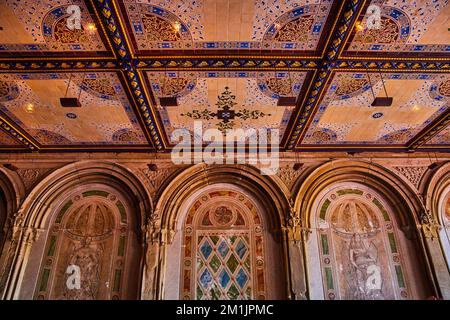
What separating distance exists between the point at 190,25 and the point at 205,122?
8.43 feet

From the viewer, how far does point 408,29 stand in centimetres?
423

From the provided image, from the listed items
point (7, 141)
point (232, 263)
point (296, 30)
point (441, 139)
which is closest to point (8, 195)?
point (7, 141)

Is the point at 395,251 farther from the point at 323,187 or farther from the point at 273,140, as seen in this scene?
the point at 273,140

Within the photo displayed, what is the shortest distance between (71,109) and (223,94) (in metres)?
3.06

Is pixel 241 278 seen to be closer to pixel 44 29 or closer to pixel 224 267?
pixel 224 267

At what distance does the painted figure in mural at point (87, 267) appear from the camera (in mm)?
6746

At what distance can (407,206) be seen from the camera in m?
7.37

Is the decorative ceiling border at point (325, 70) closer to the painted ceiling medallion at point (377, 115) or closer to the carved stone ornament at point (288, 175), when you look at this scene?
the carved stone ornament at point (288, 175)

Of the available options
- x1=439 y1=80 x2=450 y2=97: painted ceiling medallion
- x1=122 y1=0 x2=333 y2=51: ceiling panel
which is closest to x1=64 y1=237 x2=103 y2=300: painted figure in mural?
x1=122 y1=0 x2=333 y2=51: ceiling panel

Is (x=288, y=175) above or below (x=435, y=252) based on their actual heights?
above

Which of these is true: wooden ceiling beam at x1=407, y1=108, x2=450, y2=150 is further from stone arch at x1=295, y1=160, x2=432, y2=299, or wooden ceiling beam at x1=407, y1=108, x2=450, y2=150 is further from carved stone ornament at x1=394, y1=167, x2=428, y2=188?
stone arch at x1=295, y1=160, x2=432, y2=299

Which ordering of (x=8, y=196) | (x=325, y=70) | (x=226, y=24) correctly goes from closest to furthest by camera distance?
(x=226, y=24) < (x=325, y=70) < (x=8, y=196)

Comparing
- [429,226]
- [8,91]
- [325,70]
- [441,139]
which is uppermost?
[441,139]

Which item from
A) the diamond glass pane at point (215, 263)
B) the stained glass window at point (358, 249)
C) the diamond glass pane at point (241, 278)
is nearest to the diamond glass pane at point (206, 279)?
the diamond glass pane at point (215, 263)
